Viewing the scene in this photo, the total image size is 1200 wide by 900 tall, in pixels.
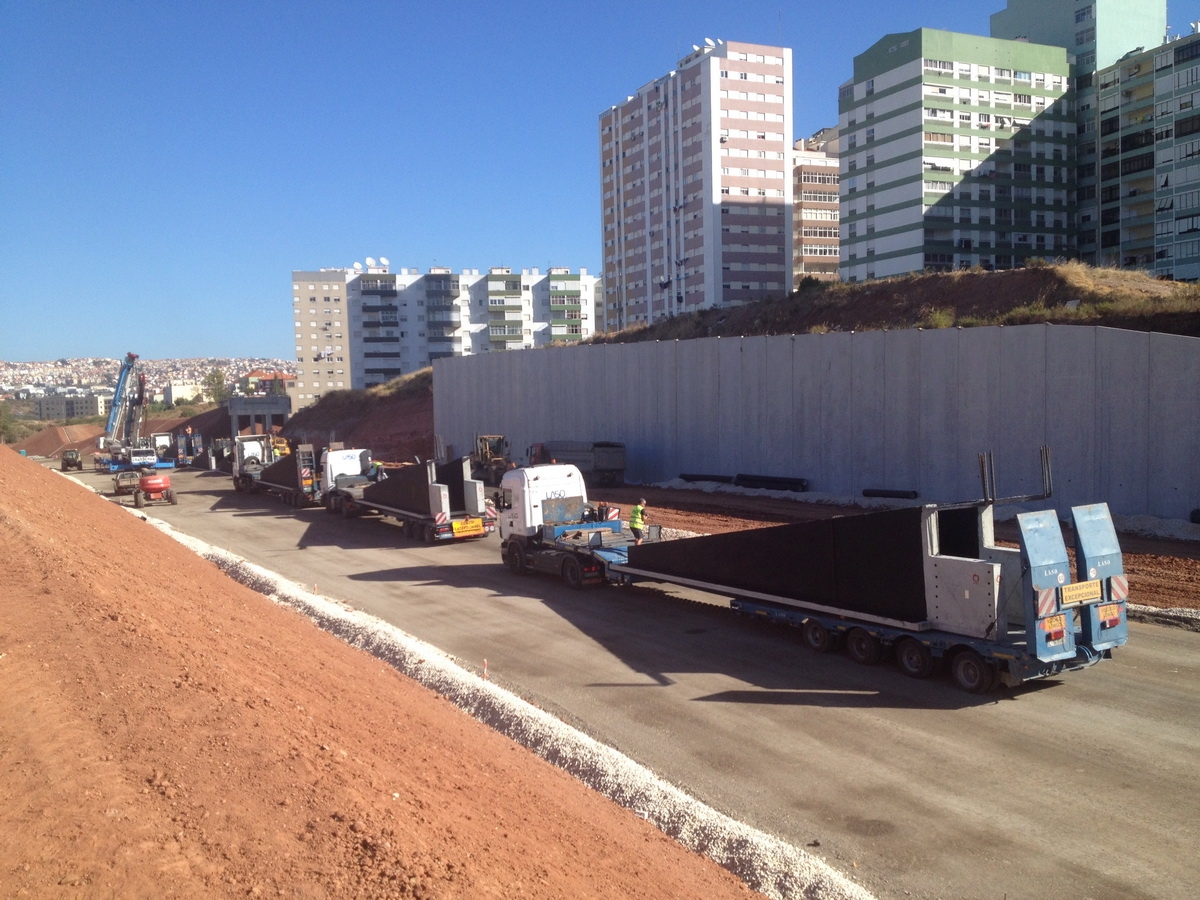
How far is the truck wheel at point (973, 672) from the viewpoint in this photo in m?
11.2

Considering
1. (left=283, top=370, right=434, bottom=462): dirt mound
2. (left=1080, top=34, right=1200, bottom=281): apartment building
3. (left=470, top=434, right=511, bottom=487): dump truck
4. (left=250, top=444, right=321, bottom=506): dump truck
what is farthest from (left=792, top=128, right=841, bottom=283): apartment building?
(left=250, top=444, right=321, bottom=506): dump truck

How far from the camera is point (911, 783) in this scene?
8859 millimetres

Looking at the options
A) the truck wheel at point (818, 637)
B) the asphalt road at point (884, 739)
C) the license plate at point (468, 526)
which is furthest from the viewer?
the license plate at point (468, 526)

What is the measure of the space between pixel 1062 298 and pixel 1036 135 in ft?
150

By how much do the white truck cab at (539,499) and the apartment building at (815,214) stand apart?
81.2 meters

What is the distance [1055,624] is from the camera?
10617 millimetres

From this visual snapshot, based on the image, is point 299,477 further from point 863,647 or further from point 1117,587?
point 1117,587

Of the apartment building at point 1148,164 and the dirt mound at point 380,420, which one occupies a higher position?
the apartment building at point 1148,164

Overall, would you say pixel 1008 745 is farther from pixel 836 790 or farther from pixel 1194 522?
pixel 1194 522

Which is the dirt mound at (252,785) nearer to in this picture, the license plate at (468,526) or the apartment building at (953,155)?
the license plate at (468,526)

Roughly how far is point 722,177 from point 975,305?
165ft

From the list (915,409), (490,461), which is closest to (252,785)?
(915,409)

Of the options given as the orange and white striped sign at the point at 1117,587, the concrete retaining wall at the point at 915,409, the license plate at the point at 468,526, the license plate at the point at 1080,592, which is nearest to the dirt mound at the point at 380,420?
the concrete retaining wall at the point at 915,409


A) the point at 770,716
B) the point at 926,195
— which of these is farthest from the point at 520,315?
the point at 770,716
